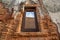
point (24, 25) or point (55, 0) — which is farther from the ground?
point (55, 0)

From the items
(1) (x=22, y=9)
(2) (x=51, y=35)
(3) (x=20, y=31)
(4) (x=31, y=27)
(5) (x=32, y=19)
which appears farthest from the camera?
(1) (x=22, y=9)

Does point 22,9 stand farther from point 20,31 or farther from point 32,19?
point 20,31

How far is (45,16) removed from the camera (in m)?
1.49

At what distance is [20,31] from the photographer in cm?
128

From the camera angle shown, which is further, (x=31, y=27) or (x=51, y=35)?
(x=31, y=27)

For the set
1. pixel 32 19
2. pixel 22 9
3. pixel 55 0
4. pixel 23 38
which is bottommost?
pixel 23 38

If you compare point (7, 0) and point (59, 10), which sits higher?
point (7, 0)

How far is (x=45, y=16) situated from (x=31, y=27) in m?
0.21

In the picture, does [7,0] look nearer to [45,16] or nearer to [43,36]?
[45,16]

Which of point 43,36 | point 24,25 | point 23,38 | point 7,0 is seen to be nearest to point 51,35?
point 43,36

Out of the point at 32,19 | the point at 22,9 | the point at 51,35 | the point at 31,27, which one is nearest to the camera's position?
the point at 51,35

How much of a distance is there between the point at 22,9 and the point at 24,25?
35 cm

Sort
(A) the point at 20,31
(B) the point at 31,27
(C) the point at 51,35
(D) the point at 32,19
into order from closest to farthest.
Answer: (C) the point at 51,35, (A) the point at 20,31, (B) the point at 31,27, (D) the point at 32,19

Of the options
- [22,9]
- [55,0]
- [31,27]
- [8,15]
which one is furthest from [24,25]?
[55,0]
